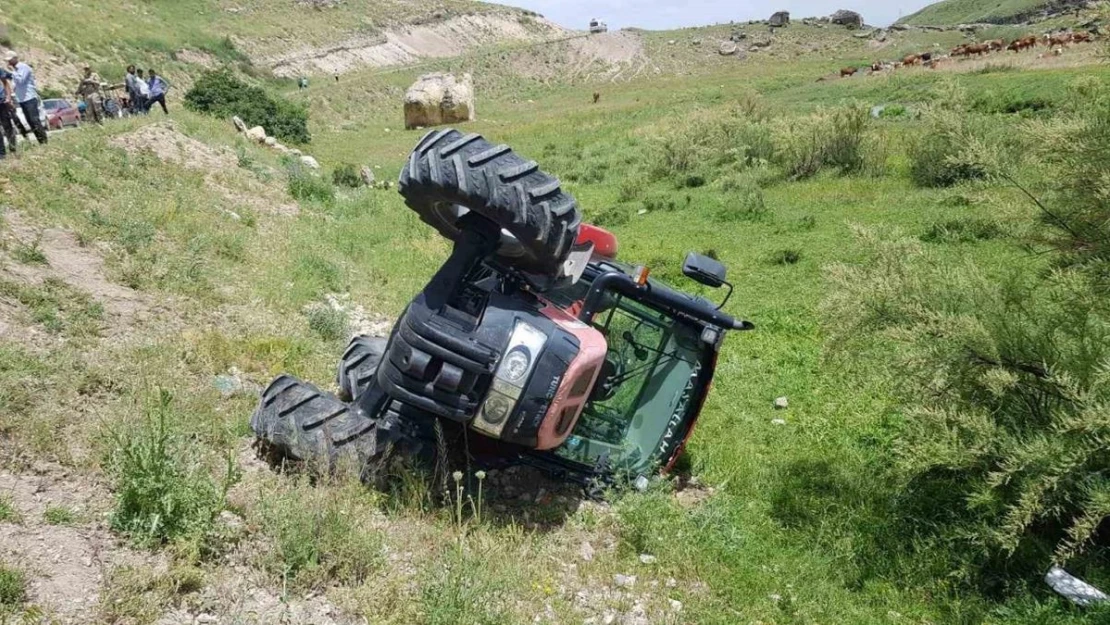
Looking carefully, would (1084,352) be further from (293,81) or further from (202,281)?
(293,81)

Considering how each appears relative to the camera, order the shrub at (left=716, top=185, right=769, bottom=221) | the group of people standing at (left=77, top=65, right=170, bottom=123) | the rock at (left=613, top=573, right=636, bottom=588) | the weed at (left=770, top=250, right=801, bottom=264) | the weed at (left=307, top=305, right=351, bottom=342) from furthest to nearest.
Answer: the group of people standing at (left=77, top=65, right=170, bottom=123) → the shrub at (left=716, top=185, right=769, bottom=221) → the weed at (left=770, top=250, right=801, bottom=264) → the weed at (left=307, top=305, right=351, bottom=342) → the rock at (left=613, top=573, right=636, bottom=588)

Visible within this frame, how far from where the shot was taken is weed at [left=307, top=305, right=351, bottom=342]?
7.49 meters

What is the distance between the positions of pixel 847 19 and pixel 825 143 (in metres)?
79.7

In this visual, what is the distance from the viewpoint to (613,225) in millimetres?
14758

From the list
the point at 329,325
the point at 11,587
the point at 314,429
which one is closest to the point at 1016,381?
the point at 314,429

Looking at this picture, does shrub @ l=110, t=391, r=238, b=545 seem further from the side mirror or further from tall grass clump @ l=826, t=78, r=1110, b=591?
tall grass clump @ l=826, t=78, r=1110, b=591

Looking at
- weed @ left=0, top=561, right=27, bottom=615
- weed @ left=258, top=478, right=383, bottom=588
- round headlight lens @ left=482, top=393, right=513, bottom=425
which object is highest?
round headlight lens @ left=482, top=393, right=513, bottom=425

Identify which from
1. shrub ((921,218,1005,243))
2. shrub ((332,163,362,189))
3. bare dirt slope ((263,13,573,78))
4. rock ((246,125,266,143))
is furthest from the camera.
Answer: bare dirt slope ((263,13,573,78))

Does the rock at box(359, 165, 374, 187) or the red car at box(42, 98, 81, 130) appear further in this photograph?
the red car at box(42, 98, 81, 130)

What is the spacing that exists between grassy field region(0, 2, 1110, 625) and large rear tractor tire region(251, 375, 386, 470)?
16cm

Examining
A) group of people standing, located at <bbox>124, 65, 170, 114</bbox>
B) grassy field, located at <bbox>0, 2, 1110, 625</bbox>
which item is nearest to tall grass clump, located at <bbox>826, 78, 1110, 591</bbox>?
grassy field, located at <bbox>0, 2, 1110, 625</bbox>

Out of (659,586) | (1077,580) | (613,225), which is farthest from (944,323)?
(613,225)

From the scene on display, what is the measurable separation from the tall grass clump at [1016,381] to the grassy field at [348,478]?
0.59 feet

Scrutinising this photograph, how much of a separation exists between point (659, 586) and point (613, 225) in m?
11.1
